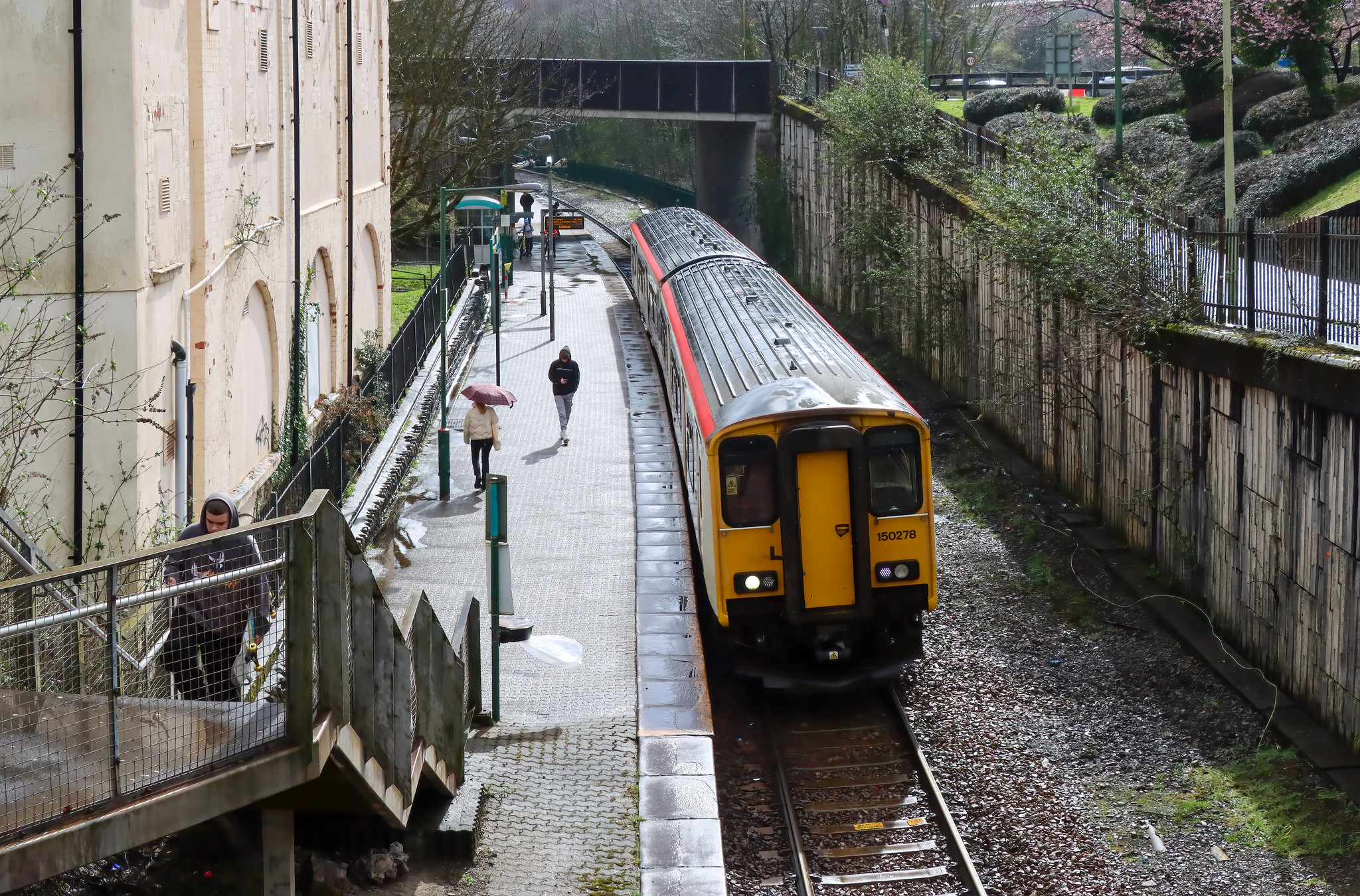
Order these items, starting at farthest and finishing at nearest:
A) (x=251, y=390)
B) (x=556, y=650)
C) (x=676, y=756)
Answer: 1. (x=251, y=390)
2. (x=556, y=650)
3. (x=676, y=756)

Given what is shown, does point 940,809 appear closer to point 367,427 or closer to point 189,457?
point 189,457

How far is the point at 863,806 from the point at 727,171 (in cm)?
3996

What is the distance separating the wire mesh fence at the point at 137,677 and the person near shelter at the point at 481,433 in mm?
10796

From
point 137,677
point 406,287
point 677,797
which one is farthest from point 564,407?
point 406,287

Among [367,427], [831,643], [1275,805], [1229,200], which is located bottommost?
[1275,805]

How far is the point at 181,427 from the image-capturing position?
1277 cm

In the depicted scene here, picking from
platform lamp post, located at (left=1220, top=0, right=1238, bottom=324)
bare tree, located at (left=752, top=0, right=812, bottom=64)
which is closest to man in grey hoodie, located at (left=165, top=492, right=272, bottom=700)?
platform lamp post, located at (left=1220, top=0, right=1238, bottom=324)

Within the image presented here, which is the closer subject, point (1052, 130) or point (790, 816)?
point (790, 816)

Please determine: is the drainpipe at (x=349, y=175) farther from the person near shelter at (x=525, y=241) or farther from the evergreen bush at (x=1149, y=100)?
the person near shelter at (x=525, y=241)

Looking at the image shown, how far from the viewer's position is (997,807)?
10.4 m

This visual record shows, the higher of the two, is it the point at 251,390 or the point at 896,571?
the point at 251,390

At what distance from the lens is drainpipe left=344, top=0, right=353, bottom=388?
72.8 ft

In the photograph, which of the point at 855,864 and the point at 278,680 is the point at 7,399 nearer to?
the point at 278,680

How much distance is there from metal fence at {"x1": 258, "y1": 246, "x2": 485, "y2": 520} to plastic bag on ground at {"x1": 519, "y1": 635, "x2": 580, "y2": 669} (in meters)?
2.79
